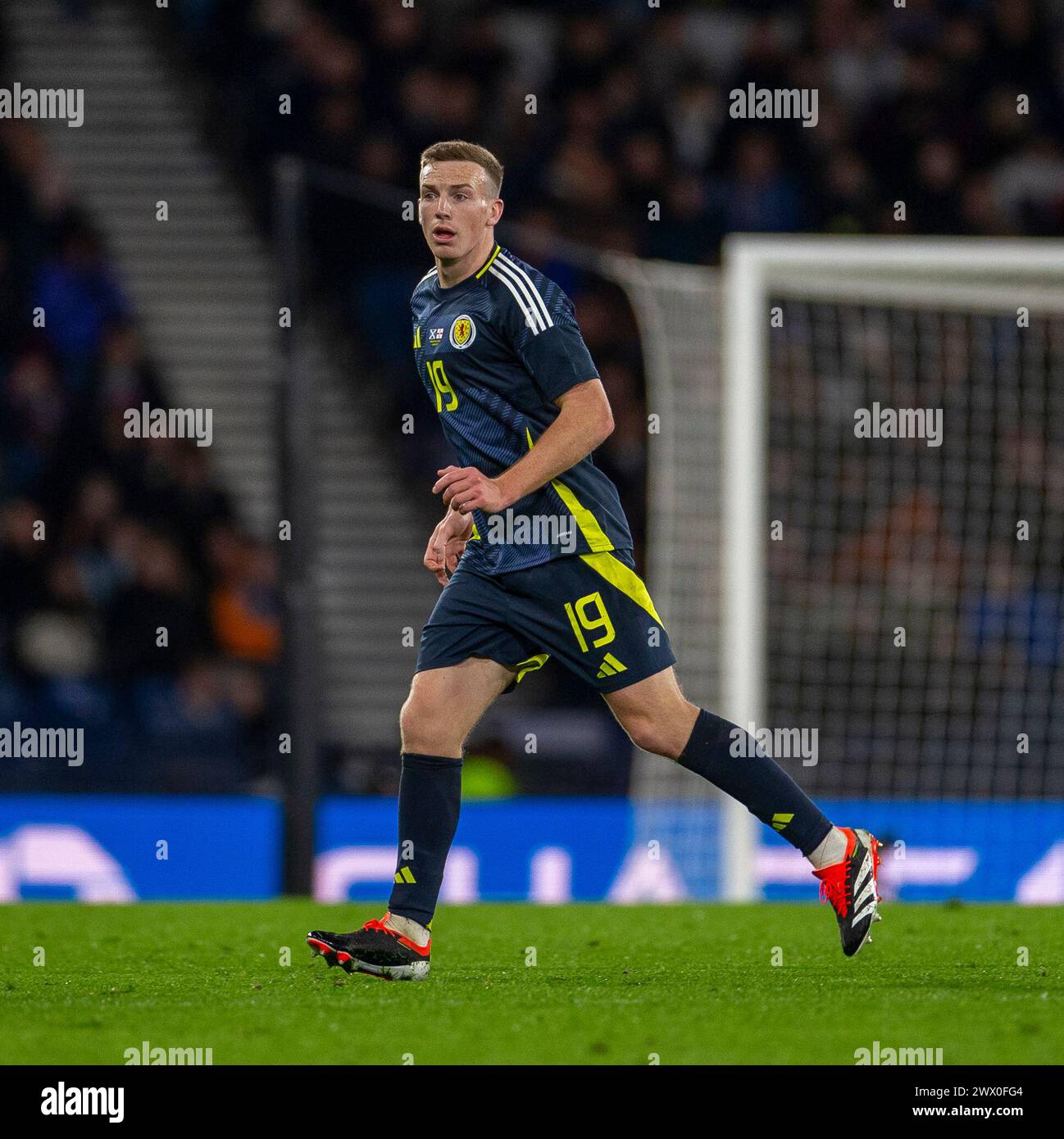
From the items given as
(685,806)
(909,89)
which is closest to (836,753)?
(685,806)

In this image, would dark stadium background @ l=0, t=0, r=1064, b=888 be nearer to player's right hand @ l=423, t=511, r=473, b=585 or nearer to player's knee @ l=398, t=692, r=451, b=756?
player's right hand @ l=423, t=511, r=473, b=585

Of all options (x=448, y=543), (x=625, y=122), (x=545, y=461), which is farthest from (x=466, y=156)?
(x=625, y=122)

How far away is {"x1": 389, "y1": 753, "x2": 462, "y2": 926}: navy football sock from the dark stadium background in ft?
18.9

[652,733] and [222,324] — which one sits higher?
[222,324]

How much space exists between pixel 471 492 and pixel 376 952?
3.92ft

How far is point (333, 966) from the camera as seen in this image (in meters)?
5.02

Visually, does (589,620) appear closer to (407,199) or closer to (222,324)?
(407,199)

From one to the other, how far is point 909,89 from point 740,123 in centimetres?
141

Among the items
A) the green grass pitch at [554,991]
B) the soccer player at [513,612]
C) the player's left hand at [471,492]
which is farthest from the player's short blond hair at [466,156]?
the green grass pitch at [554,991]

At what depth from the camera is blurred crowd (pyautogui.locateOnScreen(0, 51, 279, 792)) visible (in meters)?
11.0

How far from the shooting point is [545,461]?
469 cm

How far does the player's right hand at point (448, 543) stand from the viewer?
4910mm

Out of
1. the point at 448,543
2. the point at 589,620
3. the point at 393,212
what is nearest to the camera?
the point at 589,620

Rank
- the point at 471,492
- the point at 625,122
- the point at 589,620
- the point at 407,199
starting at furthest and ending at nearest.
→ the point at 625,122
the point at 407,199
the point at 589,620
the point at 471,492
